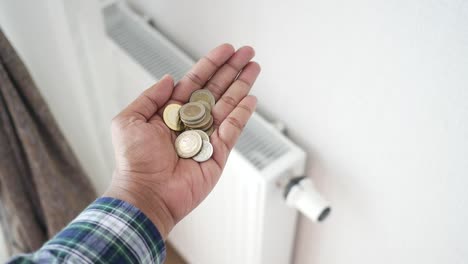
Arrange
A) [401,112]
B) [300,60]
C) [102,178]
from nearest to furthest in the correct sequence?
[401,112]
[300,60]
[102,178]

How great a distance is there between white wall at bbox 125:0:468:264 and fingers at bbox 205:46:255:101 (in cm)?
8

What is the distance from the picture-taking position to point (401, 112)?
708 millimetres

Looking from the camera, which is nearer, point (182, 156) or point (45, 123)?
point (182, 156)

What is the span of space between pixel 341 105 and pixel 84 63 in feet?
2.03

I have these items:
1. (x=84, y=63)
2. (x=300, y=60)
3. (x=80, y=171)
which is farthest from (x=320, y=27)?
(x=80, y=171)

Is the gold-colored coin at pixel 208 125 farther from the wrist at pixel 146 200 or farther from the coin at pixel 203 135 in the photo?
the wrist at pixel 146 200

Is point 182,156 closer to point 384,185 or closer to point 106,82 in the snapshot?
point 384,185

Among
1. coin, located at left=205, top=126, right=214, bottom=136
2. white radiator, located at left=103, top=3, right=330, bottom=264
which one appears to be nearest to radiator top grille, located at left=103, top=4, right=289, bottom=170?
white radiator, located at left=103, top=3, right=330, bottom=264

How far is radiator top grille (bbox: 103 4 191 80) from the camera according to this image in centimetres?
101

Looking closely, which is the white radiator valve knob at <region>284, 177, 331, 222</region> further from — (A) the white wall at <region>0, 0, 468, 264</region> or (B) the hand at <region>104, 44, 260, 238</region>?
(B) the hand at <region>104, 44, 260, 238</region>

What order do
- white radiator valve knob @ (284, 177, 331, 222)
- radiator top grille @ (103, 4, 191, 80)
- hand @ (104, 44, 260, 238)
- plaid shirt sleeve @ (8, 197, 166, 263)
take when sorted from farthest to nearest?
radiator top grille @ (103, 4, 191, 80) → white radiator valve knob @ (284, 177, 331, 222) → hand @ (104, 44, 260, 238) → plaid shirt sleeve @ (8, 197, 166, 263)

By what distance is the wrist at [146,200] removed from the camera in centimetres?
67

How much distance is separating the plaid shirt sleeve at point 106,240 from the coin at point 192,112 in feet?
0.56

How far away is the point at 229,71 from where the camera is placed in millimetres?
797
